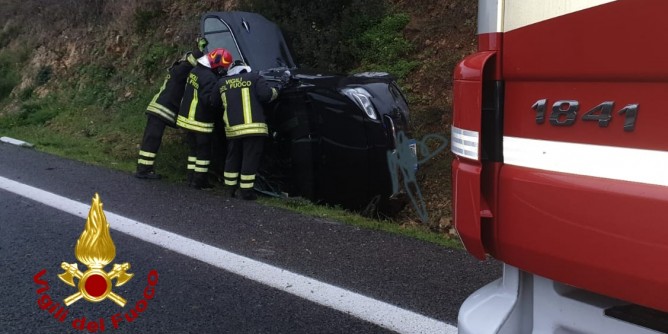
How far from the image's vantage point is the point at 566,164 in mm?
1780

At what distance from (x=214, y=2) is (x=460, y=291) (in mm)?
11286

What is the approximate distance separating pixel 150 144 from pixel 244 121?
1835 millimetres

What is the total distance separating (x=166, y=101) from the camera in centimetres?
749

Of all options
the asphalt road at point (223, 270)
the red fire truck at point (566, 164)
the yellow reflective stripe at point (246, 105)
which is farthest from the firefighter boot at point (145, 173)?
the red fire truck at point (566, 164)

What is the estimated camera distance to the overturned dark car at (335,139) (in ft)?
20.1

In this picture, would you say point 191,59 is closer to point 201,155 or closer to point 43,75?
point 201,155

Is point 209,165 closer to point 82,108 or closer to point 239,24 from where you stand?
point 239,24

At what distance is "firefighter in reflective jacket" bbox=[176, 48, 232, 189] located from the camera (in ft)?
22.3

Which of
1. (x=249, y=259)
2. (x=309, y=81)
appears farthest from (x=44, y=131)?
(x=249, y=259)

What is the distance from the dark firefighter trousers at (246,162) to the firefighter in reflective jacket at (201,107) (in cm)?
46

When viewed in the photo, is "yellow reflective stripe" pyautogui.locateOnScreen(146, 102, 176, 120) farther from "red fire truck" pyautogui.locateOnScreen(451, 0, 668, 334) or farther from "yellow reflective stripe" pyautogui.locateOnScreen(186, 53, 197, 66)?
"red fire truck" pyautogui.locateOnScreen(451, 0, 668, 334)

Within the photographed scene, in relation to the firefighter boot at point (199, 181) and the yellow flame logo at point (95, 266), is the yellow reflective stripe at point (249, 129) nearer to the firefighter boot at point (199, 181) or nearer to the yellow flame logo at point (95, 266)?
the firefighter boot at point (199, 181)

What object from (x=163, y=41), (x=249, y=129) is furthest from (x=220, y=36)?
(x=163, y=41)

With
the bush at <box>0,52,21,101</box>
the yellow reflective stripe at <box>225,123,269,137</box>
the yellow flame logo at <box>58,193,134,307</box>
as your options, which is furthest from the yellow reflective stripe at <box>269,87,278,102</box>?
the bush at <box>0,52,21,101</box>
